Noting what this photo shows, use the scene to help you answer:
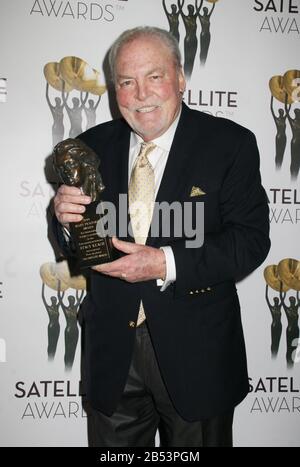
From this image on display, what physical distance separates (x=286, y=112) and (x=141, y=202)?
105cm

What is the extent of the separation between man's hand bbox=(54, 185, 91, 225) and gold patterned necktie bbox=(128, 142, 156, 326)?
175mm

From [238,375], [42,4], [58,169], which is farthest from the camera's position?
[42,4]

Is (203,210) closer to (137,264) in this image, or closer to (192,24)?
(137,264)

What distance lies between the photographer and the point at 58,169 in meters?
1.42

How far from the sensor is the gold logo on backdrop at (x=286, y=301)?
90.4 inches

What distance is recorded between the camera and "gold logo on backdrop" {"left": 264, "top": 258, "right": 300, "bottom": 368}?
7.53 ft

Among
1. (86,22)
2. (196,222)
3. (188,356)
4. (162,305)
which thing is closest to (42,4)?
(86,22)

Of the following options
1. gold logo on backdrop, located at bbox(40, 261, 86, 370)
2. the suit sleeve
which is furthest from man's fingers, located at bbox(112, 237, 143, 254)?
gold logo on backdrop, located at bbox(40, 261, 86, 370)

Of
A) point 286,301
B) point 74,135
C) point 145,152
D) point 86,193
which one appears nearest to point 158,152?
point 145,152

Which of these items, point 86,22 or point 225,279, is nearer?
point 225,279

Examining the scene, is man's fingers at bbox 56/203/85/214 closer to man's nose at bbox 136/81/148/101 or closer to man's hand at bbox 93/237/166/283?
man's hand at bbox 93/237/166/283

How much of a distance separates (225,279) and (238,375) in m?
0.32

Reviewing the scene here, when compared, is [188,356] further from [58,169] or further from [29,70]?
[29,70]

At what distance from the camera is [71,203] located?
1411 mm
